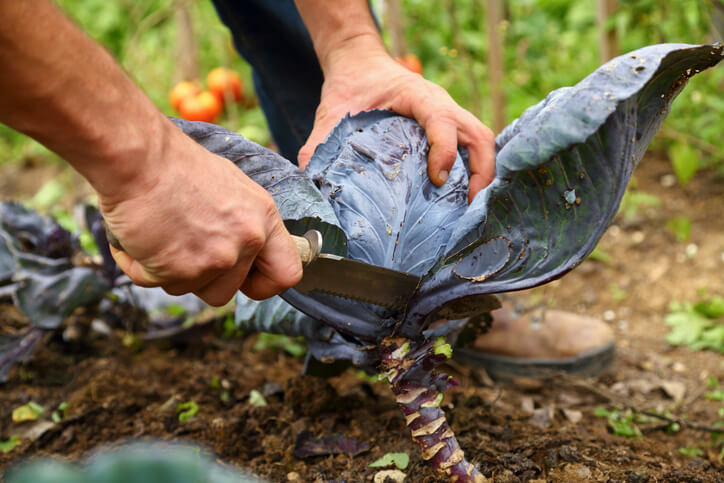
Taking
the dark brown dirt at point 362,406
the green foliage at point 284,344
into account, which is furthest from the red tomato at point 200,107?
the green foliage at point 284,344

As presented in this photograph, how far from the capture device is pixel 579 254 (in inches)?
46.1

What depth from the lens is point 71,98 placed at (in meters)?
0.91

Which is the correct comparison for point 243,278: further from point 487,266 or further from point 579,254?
point 579,254

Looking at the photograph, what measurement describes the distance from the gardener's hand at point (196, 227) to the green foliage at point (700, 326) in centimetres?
196

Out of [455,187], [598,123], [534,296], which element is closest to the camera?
[598,123]

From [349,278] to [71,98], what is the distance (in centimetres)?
58

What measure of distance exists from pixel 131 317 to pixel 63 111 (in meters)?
1.48

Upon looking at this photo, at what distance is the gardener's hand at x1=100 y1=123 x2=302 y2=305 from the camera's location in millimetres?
988

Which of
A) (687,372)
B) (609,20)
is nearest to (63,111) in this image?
(687,372)

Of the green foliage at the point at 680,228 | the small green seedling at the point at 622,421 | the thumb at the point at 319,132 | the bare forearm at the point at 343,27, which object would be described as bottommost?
the small green seedling at the point at 622,421

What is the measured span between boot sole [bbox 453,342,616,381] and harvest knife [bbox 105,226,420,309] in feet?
3.22

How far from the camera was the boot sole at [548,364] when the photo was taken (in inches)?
87.8

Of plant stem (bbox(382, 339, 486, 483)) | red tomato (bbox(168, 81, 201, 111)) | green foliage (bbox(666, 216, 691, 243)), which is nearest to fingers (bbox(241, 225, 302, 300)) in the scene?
plant stem (bbox(382, 339, 486, 483))

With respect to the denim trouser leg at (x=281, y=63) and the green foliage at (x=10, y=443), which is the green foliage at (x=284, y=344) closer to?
the denim trouser leg at (x=281, y=63)
